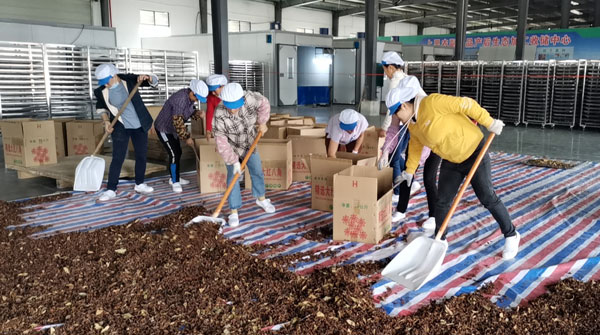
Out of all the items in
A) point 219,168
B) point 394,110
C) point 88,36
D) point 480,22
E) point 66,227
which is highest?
point 480,22

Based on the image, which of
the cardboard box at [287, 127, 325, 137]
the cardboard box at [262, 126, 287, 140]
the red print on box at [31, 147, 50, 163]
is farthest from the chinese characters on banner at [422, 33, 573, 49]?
the red print on box at [31, 147, 50, 163]

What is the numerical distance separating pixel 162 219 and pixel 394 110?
2.39m

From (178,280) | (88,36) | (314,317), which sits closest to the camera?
(314,317)

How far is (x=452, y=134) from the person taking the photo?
3086 millimetres

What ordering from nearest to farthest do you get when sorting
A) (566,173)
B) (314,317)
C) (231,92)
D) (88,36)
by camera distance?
(314,317) < (231,92) < (566,173) < (88,36)

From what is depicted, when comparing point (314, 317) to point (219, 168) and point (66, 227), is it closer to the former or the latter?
point (66, 227)

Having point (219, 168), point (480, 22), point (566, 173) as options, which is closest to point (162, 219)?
point (219, 168)

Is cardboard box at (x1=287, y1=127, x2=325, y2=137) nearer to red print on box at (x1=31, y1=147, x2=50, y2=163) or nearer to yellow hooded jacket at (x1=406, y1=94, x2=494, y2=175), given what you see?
yellow hooded jacket at (x1=406, y1=94, x2=494, y2=175)

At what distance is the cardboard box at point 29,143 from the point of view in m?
6.18

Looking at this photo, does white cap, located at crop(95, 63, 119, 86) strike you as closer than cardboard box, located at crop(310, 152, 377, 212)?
No

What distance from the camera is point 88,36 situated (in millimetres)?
12102

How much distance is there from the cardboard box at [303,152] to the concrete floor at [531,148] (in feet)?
6.65

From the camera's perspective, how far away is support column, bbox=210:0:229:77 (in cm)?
850

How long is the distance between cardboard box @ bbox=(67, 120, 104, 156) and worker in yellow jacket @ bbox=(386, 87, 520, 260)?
5.34m
